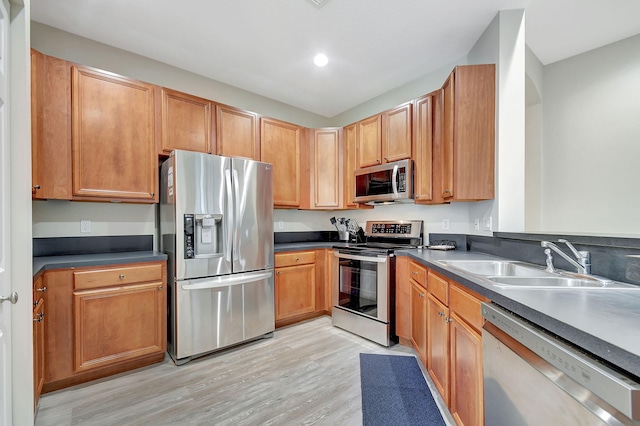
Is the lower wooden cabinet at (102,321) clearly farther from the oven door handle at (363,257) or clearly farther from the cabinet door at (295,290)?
the oven door handle at (363,257)

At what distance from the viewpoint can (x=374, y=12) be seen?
2.10m

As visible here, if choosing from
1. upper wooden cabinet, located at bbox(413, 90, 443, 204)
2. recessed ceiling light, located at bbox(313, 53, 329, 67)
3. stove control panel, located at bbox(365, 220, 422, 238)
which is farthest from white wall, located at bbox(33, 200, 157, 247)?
upper wooden cabinet, located at bbox(413, 90, 443, 204)

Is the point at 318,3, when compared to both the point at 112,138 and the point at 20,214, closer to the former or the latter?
the point at 112,138

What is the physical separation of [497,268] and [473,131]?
3.49ft

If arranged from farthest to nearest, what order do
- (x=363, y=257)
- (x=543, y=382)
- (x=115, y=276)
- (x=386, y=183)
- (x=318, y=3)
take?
(x=386, y=183)
(x=363, y=257)
(x=115, y=276)
(x=318, y=3)
(x=543, y=382)

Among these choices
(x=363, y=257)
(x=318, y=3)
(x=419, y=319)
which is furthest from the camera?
(x=363, y=257)

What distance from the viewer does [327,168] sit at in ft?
11.9

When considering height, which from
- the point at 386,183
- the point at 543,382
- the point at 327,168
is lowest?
the point at 543,382

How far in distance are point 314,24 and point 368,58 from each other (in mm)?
713

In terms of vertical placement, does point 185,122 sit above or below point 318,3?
below

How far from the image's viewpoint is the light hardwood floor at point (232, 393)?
1697 millimetres

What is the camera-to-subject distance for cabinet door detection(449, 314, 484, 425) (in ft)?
4.22

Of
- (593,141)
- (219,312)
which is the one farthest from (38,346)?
(593,141)

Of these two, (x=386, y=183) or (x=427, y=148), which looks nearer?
(x=427, y=148)
